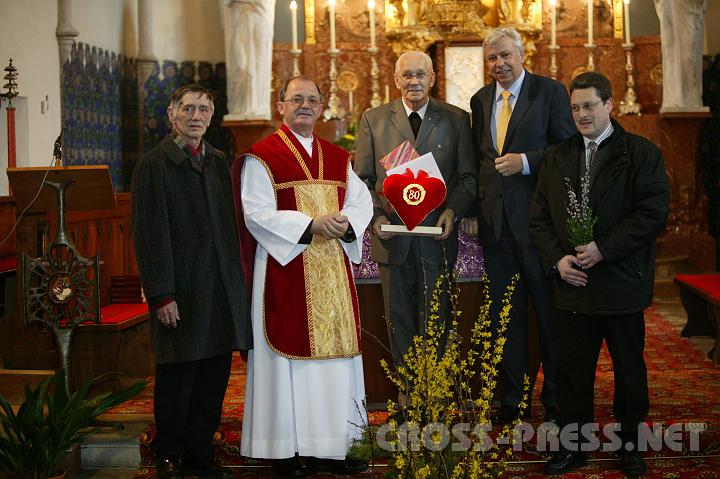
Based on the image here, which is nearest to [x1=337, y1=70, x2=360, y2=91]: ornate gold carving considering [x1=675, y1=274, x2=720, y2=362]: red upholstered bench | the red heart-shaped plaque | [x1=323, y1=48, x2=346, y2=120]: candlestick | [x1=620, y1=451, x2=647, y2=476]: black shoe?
[x1=323, y1=48, x2=346, y2=120]: candlestick

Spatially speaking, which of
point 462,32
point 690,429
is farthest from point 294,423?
point 462,32

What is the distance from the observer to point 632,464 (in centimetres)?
397

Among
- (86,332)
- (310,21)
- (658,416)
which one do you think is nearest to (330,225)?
(658,416)

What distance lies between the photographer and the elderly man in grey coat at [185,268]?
392 cm

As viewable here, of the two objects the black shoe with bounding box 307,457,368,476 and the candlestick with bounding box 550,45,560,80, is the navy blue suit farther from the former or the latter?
the candlestick with bounding box 550,45,560,80

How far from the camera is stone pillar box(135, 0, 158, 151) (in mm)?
9883

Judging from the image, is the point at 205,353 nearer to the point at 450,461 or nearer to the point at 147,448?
the point at 147,448

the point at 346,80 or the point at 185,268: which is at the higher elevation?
the point at 346,80

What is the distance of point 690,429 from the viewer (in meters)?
4.34

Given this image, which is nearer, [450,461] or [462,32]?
[450,461]

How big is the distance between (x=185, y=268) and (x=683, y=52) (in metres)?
6.68

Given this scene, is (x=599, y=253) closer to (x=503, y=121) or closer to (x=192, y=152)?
(x=503, y=121)

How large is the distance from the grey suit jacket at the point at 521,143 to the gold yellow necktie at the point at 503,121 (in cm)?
3

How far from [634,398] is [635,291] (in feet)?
1.41
